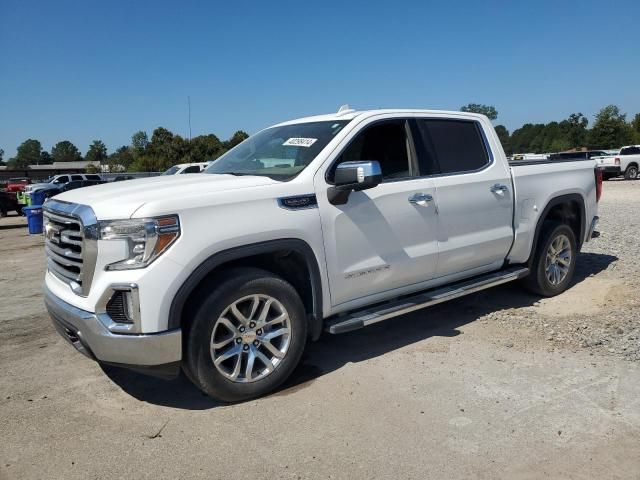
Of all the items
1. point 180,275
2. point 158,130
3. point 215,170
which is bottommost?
point 180,275

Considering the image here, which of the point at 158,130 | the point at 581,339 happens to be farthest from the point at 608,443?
the point at 158,130

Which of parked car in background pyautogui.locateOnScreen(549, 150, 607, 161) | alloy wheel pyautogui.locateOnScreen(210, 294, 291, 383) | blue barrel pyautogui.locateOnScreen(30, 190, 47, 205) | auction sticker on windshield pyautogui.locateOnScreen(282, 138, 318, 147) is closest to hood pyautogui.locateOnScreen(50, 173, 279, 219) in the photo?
auction sticker on windshield pyautogui.locateOnScreen(282, 138, 318, 147)

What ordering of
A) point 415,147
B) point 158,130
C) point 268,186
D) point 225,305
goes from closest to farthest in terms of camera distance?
point 225,305, point 268,186, point 415,147, point 158,130

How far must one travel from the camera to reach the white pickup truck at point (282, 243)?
3209 mm

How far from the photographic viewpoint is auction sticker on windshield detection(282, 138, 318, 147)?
4.24m

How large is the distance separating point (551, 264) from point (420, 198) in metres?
2.38

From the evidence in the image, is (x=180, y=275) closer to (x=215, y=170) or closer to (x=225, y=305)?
(x=225, y=305)

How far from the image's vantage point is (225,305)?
3.42 m

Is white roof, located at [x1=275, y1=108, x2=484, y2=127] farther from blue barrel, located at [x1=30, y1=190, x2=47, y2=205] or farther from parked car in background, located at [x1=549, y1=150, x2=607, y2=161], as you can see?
blue barrel, located at [x1=30, y1=190, x2=47, y2=205]

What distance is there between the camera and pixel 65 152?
154500mm

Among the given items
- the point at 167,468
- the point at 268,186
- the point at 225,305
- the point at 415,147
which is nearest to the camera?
the point at 167,468

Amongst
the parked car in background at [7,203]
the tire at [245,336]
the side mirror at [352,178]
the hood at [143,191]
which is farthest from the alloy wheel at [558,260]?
the parked car in background at [7,203]

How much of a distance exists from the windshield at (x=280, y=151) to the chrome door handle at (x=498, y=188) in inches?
66.7

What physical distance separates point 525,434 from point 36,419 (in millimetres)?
3117
